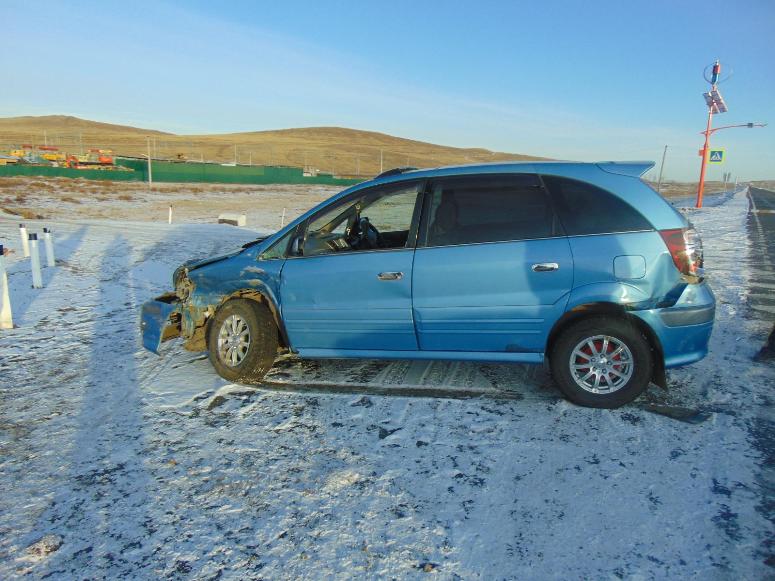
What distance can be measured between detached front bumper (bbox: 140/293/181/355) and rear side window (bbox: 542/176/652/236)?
11.4ft

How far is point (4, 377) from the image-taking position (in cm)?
493

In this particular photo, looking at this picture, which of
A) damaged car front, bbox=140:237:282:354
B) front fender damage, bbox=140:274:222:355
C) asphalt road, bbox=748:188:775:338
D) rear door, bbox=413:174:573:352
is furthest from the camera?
asphalt road, bbox=748:188:775:338

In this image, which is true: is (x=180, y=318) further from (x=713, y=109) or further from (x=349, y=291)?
(x=713, y=109)

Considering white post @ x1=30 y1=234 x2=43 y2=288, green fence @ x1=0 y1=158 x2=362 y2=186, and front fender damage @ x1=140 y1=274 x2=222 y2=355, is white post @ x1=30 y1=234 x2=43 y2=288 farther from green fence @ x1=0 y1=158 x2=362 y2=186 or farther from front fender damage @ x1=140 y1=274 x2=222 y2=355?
green fence @ x1=0 y1=158 x2=362 y2=186

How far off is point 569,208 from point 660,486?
1.99 m

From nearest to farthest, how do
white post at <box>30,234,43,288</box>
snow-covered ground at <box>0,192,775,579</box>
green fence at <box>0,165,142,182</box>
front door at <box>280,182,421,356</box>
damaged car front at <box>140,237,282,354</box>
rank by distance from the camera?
snow-covered ground at <box>0,192,775,579</box> → front door at <box>280,182,421,356</box> → damaged car front at <box>140,237,282,354</box> → white post at <box>30,234,43,288</box> → green fence at <box>0,165,142,182</box>

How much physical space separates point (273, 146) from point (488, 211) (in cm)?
12517

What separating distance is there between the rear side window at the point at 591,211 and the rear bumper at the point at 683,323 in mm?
594

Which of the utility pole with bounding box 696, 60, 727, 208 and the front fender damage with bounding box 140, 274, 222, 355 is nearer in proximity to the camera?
the front fender damage with bounding box 140, 274, 222, 355

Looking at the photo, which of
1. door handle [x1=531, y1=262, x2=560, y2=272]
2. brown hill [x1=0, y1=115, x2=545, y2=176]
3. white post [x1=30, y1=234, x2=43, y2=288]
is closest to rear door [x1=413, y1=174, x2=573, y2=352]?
door handle [x1=531, y1=262, x2=560, y2=272]

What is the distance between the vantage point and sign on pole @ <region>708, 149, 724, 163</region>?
35.1 meters

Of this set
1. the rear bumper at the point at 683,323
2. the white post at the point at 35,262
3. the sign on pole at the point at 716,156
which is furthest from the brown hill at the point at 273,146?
the rear bumper at the point at 683,323

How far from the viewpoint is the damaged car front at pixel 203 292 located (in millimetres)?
4777

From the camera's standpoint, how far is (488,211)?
4.30 metres
